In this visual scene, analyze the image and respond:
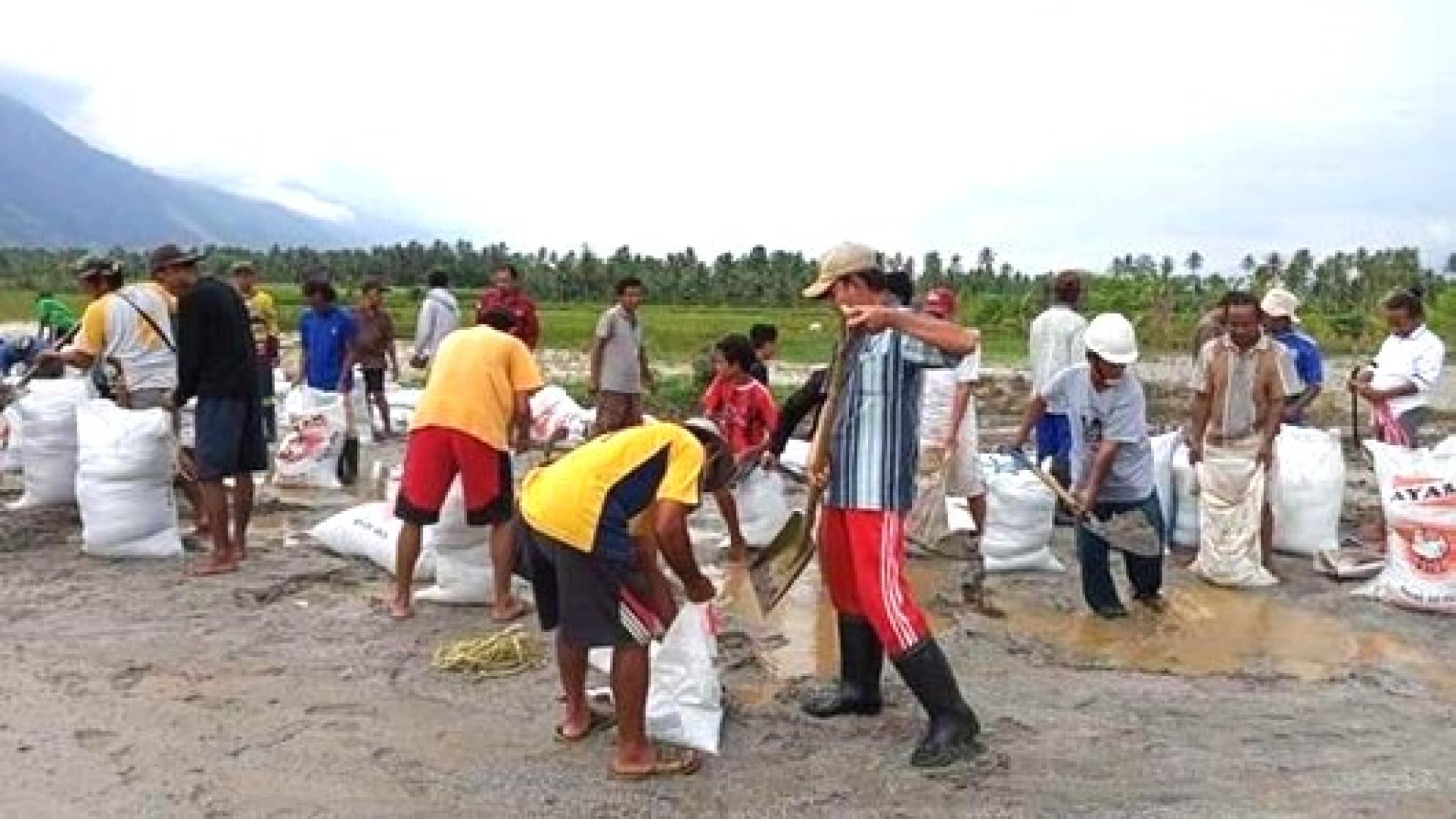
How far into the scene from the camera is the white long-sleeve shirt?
11.0m

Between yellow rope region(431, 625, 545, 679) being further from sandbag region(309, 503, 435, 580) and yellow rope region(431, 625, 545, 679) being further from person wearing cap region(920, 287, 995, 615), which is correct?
person wearing cap region(920, 287, 995, 615)


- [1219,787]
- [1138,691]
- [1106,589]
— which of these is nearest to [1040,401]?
[1106,589]

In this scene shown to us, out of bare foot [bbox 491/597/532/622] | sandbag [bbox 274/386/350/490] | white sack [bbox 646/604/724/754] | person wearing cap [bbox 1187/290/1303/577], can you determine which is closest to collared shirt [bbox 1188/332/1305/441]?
person wearing cap [bbox 1187/290/1303/577]

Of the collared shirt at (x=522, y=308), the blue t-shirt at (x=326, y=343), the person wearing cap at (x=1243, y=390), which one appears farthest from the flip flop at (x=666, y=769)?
the blue t-shirt at (x=326, y=343)

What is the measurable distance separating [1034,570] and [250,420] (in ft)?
12.2

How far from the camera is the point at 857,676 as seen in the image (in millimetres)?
4719

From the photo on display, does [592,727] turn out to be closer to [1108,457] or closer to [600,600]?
[600,600]

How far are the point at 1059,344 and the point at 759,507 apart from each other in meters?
1.76

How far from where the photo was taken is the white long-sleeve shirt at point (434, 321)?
36.2 feet

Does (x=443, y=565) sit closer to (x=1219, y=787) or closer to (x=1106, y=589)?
(x=1106, y=589)

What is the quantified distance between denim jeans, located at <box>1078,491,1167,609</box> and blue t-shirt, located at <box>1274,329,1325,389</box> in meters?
1.86

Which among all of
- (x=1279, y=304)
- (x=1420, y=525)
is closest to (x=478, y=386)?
(x=1420, y=525)

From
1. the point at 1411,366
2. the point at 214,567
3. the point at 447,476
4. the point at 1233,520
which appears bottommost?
the point at 214,567

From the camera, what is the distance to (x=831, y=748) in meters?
4.41
